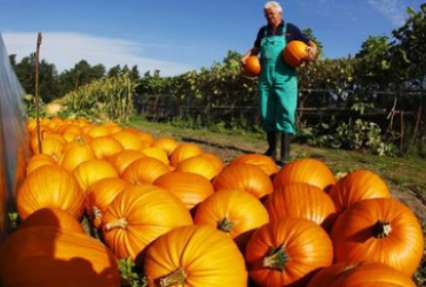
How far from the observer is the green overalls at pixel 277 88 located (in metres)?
6.70

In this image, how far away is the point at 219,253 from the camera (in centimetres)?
217

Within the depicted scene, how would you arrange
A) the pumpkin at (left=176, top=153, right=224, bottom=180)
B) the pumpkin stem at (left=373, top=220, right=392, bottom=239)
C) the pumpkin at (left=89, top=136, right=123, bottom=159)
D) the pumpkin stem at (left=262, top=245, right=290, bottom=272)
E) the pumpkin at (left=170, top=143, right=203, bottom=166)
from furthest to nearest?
the pumpkin at (left=89, top=136, right=123, bottom=159) < the pumpkin at (left=170, top=143, right=203, bottom=166) < the pumpkin at (left=176, top=153, right=224, bottom=180) < the pumpkin stem at (left=373, top=220, right=392, bottom=239) < the pumpkin stem at (left=262, top=245, right=290, bottom=272)

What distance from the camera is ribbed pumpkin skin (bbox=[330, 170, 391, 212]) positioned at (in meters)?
3.20

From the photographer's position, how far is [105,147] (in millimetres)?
4672

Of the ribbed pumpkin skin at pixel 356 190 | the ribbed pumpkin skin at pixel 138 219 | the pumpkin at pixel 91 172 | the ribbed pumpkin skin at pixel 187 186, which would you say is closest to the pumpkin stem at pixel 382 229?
the ribbed pumpkin skin at pixel 356 190

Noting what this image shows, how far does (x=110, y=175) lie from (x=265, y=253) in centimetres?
172

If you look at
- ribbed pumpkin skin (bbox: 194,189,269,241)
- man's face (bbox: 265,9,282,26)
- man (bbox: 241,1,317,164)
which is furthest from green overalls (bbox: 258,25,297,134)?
ribbed pumpkin skin (bbox: 194,189,269,241)

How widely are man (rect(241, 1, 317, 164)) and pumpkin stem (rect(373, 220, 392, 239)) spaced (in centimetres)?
406

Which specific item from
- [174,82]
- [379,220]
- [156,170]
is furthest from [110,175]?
[174,82]

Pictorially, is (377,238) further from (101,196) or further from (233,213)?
(101,196)

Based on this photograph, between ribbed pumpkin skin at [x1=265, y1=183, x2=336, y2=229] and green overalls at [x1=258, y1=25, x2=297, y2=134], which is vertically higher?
green overalls at [x1=258, y1=25, x2=297, y2=134]

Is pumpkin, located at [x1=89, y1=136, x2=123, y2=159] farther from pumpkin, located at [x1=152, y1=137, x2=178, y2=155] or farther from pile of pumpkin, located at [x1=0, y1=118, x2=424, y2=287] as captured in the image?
pile of pumpkin, located at [x1=0, y1=118, x2=424, y2=287]

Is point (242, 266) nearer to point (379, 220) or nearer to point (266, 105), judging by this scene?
point (379, 220)

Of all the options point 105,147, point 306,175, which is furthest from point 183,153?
point 306,175
